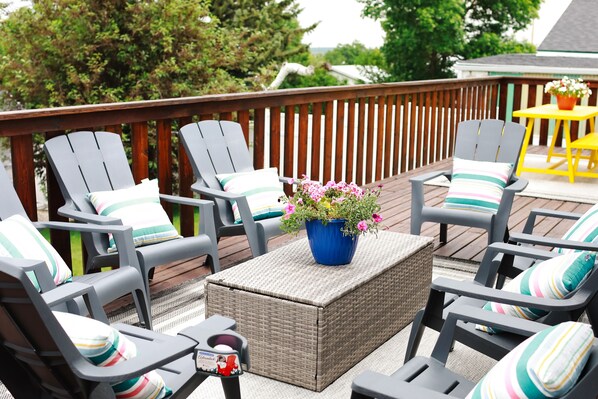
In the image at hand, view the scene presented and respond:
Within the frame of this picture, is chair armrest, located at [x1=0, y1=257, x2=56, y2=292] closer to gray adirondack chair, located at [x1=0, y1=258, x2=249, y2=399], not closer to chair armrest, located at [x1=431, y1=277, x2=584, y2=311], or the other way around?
gray adirondack chair, located at [x1=0, y1=258, x2=249, y2=399]

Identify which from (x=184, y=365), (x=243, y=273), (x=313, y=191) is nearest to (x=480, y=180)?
(x=313, y=191)

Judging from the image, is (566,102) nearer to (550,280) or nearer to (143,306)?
(550,280)

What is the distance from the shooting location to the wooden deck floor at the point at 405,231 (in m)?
4.69

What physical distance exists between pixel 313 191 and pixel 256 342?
732 millimetres

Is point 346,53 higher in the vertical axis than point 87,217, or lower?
lower

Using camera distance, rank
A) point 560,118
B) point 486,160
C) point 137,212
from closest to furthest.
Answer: point 137,212 → point 486,160 → point 560,118

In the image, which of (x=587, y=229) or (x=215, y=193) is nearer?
(x=587, y=229)

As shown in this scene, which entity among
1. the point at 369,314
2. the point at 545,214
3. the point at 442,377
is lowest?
the point at 369,314

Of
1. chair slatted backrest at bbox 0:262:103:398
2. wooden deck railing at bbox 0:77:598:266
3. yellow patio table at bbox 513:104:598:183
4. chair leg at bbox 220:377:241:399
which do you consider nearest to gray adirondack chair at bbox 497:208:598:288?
chair leg at bbox 220:377:241:399

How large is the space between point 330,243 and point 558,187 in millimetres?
4648

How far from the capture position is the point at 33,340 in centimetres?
212

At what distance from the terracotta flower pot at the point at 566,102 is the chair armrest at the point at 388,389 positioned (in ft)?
22.0

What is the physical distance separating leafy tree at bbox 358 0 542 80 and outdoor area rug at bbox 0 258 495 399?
25.6m

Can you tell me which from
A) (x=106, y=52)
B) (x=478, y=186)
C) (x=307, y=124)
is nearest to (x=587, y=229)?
(x=478, y=186)
